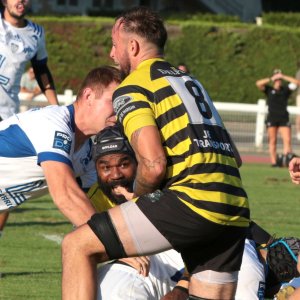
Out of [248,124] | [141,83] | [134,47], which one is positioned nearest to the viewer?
[141,83]

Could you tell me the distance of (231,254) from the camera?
2.97 meters

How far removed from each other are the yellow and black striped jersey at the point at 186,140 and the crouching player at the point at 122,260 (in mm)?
757

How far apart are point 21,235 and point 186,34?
22.0 metres

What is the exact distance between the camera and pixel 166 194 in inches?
111

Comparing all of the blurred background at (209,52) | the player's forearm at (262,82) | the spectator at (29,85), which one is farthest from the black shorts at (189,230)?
the blurred background at (209,52)

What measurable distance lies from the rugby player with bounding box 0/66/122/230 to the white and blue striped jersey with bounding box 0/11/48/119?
238 centimetres

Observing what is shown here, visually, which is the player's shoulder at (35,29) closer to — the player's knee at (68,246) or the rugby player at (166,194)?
the rugby player at (166,194)

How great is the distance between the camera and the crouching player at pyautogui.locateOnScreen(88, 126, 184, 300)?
3299 mm

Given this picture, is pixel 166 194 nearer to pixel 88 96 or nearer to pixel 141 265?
pixel 141 265

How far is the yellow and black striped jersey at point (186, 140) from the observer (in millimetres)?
2795

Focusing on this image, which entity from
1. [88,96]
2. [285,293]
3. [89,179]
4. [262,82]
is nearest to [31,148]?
[88,96]

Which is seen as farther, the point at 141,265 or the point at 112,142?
the point at 112,142

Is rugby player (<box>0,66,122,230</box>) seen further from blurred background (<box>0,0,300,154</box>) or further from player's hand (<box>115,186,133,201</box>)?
blurred background (<box>0,0,300,154</box>)

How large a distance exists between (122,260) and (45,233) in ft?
11.6
